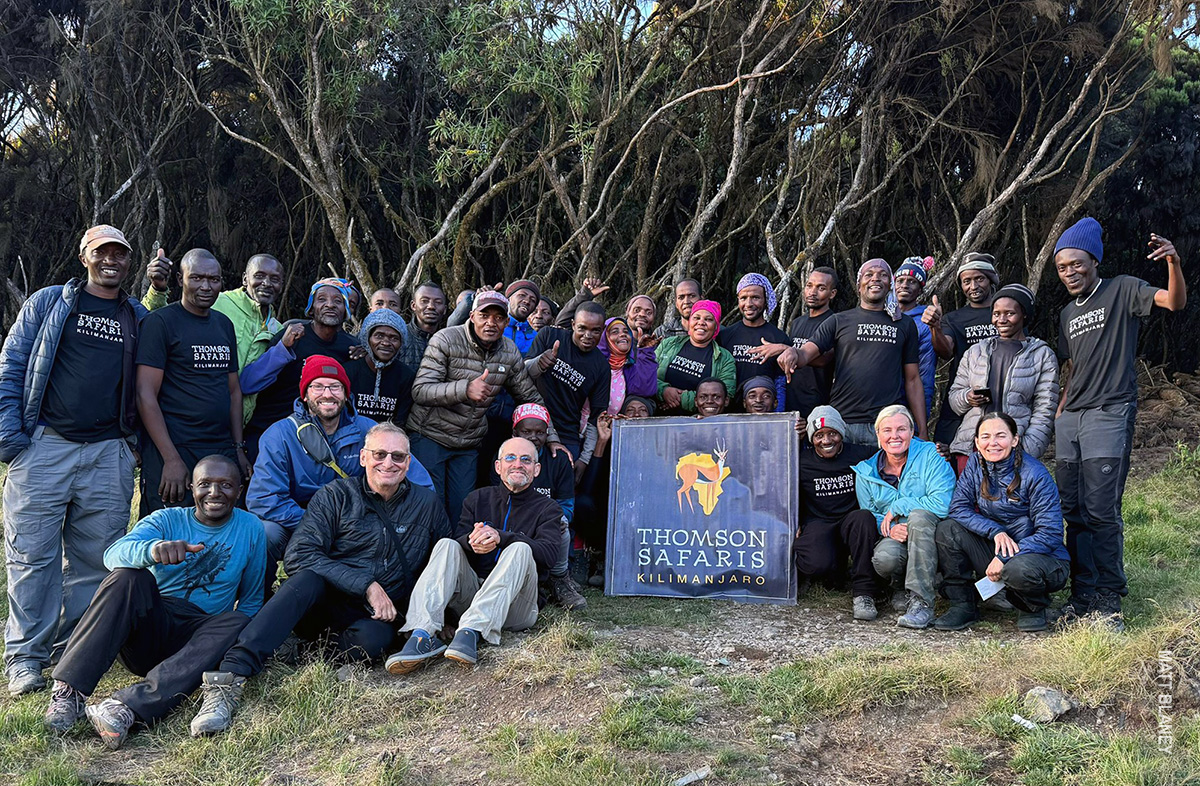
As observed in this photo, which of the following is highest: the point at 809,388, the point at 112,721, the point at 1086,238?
the point at 1086,238

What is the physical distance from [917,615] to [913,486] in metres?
0.81

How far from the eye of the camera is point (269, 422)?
249 inches

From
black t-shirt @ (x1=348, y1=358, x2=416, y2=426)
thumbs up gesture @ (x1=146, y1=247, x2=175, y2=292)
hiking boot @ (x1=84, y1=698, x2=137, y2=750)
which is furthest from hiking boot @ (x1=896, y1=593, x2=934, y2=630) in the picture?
thumbs up gesture @ (x1=146, y1=247, x2=175, y2=292)

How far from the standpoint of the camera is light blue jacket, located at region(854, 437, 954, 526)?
5.89m

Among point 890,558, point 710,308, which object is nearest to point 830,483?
point 890,558

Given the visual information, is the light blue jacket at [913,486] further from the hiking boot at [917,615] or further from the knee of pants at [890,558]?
the hiking boot at [917,615]

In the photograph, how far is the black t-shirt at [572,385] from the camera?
6.76 metres

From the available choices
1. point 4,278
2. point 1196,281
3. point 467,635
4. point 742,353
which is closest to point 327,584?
point 467,635

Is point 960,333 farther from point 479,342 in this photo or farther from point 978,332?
point 479,342

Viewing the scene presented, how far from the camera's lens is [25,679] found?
16.4 feet

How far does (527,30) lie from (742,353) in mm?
5511

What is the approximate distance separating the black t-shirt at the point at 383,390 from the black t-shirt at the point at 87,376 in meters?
1.44

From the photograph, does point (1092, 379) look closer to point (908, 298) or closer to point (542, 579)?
point (908, 298)

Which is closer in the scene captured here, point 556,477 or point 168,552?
point 168,552
